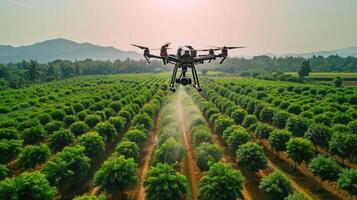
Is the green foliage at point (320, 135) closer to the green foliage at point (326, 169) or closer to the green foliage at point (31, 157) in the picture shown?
the green foliage at point (326, 169)

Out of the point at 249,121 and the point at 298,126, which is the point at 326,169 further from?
the point at 249,121

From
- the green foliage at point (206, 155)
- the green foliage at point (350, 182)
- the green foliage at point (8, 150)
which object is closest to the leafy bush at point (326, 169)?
the green foliage at point (350, 182)

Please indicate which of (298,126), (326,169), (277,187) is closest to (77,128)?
(277,187)

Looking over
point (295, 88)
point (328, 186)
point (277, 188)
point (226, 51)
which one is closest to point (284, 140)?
point (328, 186)

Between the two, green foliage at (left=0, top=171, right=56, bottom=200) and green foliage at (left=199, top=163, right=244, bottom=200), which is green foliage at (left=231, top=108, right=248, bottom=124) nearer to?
green foliage at (left=199, top=163, right=244, bottom=200)

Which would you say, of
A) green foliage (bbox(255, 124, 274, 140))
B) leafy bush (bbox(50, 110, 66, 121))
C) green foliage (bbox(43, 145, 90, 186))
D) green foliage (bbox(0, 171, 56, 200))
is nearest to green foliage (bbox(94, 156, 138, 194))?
green foliage (bbox(43, 145, 90, 186))
